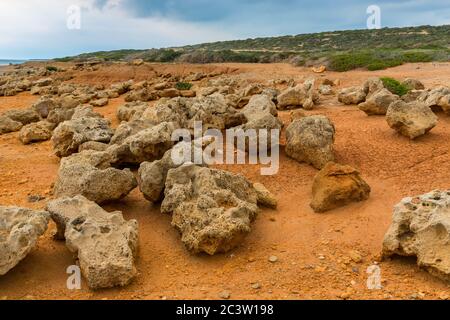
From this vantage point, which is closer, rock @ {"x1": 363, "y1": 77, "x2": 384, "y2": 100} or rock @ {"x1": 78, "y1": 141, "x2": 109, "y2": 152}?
rock @ {"x1": 78, "y1": 141, "x2": 109, "y2": 152}

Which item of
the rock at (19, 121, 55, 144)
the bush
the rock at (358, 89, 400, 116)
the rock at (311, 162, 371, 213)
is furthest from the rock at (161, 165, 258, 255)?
the bush

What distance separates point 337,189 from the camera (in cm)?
652

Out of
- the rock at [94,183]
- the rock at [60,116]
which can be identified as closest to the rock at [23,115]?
the rock at [60,116]

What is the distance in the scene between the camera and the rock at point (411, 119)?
28.7 ft

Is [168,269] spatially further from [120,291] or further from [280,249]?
[280,249]

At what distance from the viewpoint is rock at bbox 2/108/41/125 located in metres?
13.9

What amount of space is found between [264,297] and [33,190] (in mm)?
4793

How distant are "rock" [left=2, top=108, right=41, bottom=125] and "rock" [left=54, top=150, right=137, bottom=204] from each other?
7.73 metres

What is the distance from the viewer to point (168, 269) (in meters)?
5.36

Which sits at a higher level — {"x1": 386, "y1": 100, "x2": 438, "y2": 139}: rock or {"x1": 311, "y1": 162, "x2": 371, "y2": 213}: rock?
{"x1": 386, "y1": 100, "x2": 438, "y2": 139}: rock

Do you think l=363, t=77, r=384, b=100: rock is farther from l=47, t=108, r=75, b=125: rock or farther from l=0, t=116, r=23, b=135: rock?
l=0, t=116, r=23, b=135: rock

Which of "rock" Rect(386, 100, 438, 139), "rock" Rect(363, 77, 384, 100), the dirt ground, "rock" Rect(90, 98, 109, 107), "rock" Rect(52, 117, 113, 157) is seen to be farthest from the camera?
"rock" Rect(90, 98, 109, 107)
